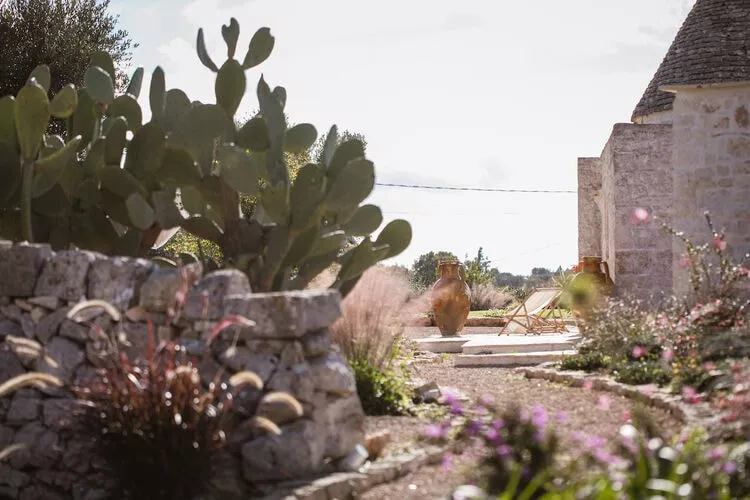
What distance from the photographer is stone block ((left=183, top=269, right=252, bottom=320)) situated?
4.98 m

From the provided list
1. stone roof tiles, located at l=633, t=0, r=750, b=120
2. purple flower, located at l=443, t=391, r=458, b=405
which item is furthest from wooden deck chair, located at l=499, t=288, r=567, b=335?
purple flower, located at l=443, t=391, r=458, b=405

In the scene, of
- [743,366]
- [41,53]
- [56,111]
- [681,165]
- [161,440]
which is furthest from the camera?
[41,53]

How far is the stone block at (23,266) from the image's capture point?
5.53 m

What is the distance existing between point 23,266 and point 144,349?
3.08ft

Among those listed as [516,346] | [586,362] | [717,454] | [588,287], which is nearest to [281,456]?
[717,454]

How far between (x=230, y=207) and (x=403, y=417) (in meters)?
2.02

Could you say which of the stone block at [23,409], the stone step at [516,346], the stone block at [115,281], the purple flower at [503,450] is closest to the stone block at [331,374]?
the purple flower at [503,450]

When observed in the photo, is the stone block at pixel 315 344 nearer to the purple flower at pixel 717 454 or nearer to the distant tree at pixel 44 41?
the purple flower at pixel 717 454

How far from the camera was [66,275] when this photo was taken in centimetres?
540

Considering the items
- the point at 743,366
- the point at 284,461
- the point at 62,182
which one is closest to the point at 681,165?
the point at 743,366

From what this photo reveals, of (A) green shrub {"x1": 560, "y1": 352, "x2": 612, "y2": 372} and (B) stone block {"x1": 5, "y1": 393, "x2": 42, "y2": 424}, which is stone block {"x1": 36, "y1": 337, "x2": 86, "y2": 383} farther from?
(A) green shrub {"x1": 560, "y1": 352, "x2": 612, "y2": 372}

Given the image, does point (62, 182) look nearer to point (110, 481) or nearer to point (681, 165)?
point (110, 481)

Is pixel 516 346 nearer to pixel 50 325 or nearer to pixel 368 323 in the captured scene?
pixel 368 323

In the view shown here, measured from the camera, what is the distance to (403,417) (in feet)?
21.3
